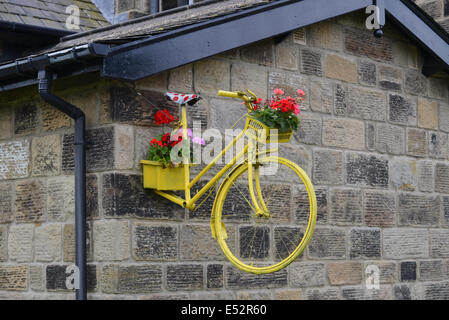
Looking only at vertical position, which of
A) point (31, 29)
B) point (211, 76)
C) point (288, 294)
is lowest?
point (288, 294)

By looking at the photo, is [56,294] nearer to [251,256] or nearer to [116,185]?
[116,185]

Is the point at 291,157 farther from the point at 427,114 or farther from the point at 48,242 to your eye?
the point at 48,242

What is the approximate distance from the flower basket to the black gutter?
253 cm

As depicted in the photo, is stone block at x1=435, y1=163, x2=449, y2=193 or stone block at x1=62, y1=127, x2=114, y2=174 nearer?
stone block at x1=62, y1=127, x2=114, y2=174

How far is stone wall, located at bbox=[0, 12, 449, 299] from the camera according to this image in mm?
5562

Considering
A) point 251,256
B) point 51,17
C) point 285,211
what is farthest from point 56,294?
point 51,17

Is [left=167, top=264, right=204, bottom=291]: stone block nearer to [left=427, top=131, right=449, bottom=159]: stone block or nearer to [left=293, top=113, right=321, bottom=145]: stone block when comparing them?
[left=293, top=113, right=321, bottom=145]: stone block

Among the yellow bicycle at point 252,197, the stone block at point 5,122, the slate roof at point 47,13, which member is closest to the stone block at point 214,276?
the yellow bicycle at point 252,197

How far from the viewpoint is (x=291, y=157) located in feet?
21.0

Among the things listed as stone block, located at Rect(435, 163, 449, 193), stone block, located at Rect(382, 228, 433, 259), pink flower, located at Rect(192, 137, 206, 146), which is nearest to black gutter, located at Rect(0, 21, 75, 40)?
pink flower, located at Rect(192, 137, 206, 146)

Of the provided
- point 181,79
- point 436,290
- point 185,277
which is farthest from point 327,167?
point 436,290

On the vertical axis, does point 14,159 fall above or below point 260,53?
below

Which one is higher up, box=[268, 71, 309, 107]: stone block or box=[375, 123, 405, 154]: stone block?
box=[268, 71, 309, 107]: stone block

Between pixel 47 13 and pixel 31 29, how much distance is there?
24.5 inches
